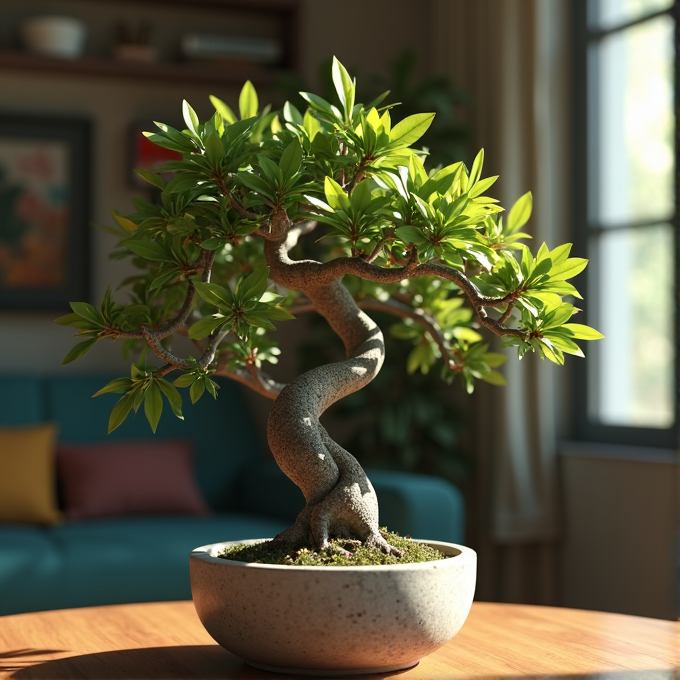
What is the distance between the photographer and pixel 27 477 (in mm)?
3324

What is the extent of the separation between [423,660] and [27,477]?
2.42 metres

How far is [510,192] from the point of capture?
3.68 metres

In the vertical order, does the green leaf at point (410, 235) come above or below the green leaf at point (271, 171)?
below

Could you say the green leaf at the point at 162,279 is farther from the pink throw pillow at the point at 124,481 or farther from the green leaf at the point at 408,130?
the pink throw pillow at the point at 124,481

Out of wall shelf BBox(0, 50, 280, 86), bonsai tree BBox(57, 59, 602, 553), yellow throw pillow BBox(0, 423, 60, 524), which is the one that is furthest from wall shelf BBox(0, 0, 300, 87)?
bonsai tree BBox(57, 59, 602, 553)

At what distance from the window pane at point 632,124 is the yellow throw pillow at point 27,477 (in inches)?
82.6

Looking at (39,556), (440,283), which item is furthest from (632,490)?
(440,283)

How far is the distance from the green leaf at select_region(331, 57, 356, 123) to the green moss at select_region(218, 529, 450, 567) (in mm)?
464

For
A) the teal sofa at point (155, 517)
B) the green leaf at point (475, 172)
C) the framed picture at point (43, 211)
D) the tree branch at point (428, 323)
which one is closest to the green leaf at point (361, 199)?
the green leaf at point (475, 172)

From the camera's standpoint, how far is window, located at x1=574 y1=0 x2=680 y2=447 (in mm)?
3566

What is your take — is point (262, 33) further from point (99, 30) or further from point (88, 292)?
point (88, 292)

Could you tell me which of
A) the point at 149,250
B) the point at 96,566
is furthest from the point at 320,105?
the point at 96,566

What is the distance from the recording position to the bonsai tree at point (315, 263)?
1.07 metres

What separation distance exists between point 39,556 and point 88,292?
1.47m
